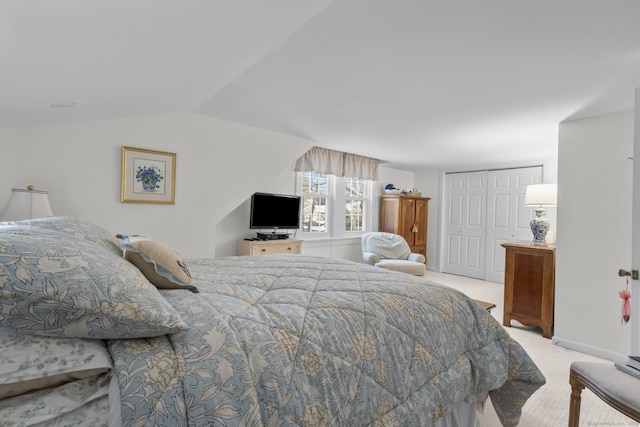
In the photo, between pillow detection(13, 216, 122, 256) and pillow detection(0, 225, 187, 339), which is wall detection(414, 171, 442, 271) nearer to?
pillow detection(13, 216, 122, 256)

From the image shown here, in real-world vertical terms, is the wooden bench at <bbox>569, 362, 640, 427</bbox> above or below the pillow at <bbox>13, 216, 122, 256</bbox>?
below

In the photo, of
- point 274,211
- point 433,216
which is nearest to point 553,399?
point 274,211

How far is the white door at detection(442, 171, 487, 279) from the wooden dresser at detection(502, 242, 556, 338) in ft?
8.32

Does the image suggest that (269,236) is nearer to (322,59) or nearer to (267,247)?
(267,247)

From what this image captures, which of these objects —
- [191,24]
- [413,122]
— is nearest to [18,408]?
[191,24]

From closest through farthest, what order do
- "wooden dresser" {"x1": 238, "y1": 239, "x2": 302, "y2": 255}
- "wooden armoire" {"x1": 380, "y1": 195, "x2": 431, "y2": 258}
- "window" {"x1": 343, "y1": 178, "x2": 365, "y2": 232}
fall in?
"wooden dresser" {"x1": 238, "y1": 239, "x2": 302, "y2": 255} < "window" {"x1": 343, "y1": 178, "x2": 365, "y2": 232} < "wooden armoire" {"x1": 380, "y1": 195, "x2": 431, "y2": 258}

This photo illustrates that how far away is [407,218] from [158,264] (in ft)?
16.9

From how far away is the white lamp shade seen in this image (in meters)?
3.31

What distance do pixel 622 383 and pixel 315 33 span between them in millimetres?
2217

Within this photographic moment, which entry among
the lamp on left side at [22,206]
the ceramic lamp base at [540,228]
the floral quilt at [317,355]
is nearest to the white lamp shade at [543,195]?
the ceramic lamp base at [540,228]

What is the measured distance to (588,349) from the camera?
289cm

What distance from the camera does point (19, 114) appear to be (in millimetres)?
2111

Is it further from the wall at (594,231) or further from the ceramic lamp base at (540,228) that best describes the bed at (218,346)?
the ceramic lamp base at (540,228)

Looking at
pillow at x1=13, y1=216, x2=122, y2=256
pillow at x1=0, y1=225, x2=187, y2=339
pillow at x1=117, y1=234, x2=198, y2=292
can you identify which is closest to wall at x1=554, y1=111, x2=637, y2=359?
pillow at x1=117, y1=234, x2=198, y2=292
